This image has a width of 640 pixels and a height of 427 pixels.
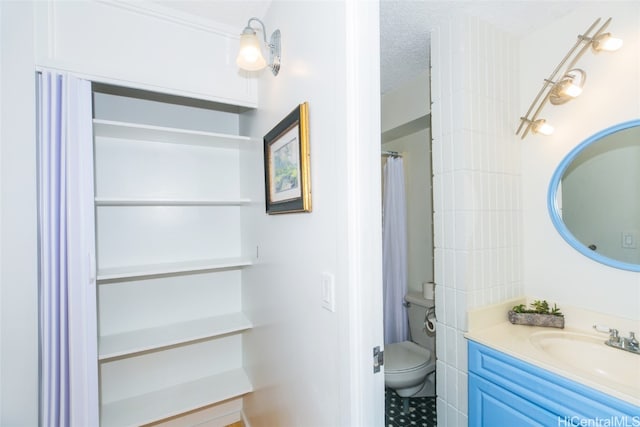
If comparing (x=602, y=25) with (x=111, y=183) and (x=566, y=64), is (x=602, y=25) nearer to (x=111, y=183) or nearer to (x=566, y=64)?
(x=566, y=64)

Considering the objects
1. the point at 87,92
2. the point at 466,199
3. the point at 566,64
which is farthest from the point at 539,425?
the point at 87,92

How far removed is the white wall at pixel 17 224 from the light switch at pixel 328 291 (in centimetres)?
121

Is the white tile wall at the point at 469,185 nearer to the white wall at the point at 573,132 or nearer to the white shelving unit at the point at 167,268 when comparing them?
the white wall at the point at 573,132

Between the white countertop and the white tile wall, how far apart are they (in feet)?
0.25

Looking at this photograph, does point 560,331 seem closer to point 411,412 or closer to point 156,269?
point 411,412

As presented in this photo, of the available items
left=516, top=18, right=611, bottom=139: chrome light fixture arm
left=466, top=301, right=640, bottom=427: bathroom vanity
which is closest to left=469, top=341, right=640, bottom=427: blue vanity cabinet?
left=466, top=301, right=640, bottom=427: bathroom vanity

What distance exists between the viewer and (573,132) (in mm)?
1540

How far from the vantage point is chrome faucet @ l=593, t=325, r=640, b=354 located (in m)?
1.26

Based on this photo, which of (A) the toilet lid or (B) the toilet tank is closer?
(A) the toilet lid

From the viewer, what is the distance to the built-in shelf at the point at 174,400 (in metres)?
1.62

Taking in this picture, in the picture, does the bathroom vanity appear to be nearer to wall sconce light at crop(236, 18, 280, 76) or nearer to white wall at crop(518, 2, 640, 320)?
white wall at crop(518, 2, 640, 320)

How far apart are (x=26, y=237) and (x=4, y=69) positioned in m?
0.69

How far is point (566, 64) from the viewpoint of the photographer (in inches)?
61.5

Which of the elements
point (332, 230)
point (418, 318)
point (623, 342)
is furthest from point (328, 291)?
point (418, 318)
